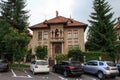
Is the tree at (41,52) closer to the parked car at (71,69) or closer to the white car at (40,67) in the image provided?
the white car at (40,67)

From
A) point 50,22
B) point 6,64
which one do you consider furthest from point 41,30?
point 6,64

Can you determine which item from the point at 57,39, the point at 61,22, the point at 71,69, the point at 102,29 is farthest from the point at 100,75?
the point at 61,22

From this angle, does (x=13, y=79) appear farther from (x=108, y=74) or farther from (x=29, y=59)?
(x=29, y=59)

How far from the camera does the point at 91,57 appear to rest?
117ft

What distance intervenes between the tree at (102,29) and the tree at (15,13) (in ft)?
44.0

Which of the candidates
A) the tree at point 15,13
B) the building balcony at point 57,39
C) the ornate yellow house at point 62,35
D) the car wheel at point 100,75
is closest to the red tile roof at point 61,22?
the ornate yellow house at point 62,35

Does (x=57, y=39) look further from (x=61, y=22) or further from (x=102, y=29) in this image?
(x=102, y=29)

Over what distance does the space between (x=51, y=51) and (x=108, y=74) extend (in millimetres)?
23421

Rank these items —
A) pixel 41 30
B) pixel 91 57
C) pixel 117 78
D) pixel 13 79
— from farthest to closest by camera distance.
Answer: pixel 41 30 → pixel 91 57 → pixel 117 78 → pixel 13 79

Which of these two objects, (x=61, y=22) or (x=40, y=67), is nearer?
(x=40, y=67)

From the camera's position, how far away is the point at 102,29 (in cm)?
3797

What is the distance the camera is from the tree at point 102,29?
36.9 m

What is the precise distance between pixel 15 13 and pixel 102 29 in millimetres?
17249

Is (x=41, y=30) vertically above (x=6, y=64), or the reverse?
(x=41, y=30)
